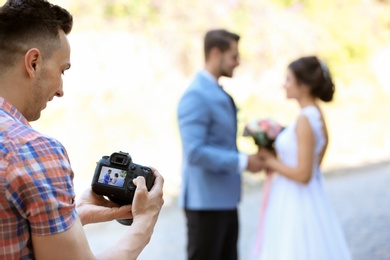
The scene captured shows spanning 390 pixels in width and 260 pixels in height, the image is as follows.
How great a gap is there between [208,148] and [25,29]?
2634 millimetres

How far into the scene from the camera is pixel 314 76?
177 inches

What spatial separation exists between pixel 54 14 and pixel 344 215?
7096mm

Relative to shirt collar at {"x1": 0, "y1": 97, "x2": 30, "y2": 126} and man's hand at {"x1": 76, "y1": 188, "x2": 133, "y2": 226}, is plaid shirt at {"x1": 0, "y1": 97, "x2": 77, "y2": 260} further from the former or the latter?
man's hand at {"x1": 76, "y1": 188, "x2": 133, "y2": 226}

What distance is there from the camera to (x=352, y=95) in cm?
1577

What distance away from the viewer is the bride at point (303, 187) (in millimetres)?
4391

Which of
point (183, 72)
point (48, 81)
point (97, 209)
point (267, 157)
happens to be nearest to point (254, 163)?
point (267, 157)

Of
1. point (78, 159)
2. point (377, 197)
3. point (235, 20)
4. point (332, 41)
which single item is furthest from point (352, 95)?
point (78, 159)

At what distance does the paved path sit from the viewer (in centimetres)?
672

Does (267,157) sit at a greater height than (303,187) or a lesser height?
greater

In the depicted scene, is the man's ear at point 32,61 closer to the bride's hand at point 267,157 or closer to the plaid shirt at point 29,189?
the plaid shirt at point 29,189

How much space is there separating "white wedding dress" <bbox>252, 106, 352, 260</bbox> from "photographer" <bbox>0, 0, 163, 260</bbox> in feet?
9.19

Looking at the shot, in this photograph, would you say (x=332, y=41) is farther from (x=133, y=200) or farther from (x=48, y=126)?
(x=133, y=200)

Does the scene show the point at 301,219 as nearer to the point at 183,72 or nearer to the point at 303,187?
the point at 303,187

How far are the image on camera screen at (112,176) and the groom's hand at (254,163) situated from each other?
2644mm
